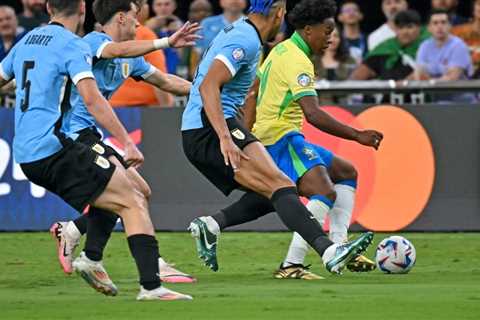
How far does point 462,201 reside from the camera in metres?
15.7

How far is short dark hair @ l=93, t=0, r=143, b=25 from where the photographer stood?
10781 millimetres

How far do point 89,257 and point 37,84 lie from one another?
1365mm

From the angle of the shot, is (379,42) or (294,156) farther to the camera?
(379,42)

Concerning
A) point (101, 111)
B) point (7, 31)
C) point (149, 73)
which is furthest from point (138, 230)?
point (7, 31)

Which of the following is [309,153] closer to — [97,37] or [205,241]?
[205,241]

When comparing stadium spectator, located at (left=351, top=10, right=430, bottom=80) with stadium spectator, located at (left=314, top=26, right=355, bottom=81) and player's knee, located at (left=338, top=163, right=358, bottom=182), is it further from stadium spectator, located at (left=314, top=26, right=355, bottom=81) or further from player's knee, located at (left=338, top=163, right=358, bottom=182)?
player's knee, located at (left=338, top=163, right=358, bottom=182)

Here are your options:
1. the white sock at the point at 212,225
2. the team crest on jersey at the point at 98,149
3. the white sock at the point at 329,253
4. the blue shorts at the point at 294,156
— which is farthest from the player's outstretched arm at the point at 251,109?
the white sock at the point at 329,253

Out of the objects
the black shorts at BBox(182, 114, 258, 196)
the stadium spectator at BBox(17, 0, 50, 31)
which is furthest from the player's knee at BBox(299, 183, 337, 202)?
the stadium spectator at BBox(17, 0, 50, 31)

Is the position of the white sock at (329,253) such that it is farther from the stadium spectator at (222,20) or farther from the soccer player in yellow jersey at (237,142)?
the stadium spectator at (222,20)

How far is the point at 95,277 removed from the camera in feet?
31.7

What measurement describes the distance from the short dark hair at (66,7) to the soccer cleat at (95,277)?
1764 millimetres

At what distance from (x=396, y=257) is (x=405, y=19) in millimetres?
7270

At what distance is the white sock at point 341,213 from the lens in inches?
456

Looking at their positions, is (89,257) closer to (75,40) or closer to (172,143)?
(75,40)
